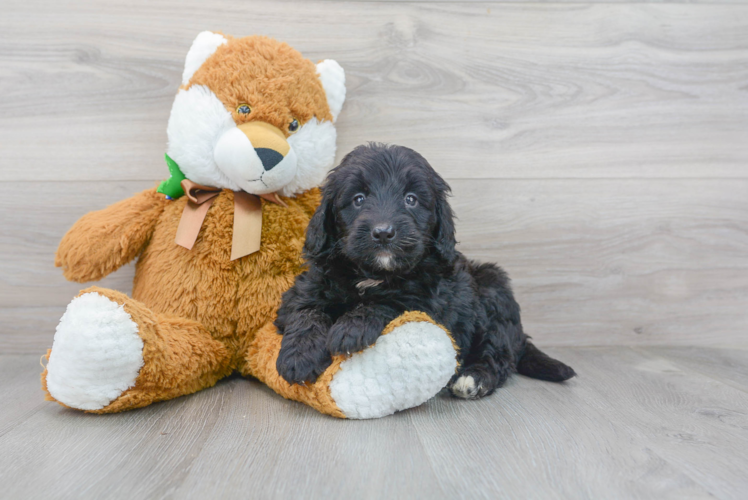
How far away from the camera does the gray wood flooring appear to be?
1.92 m

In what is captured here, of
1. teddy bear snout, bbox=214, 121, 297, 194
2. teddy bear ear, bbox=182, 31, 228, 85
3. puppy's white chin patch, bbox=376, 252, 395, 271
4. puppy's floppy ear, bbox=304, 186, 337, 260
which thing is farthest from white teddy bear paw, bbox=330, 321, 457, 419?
teddy bear ear, bbox=182, 31, 228, 85

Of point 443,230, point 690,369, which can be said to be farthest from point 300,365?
point 690,369

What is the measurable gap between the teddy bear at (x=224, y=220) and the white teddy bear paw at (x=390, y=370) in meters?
0.07

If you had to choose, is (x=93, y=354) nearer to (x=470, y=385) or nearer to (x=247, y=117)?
(x=247, y=117)

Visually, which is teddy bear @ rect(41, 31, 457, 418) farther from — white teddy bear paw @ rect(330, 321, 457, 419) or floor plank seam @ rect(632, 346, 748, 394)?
floor plank seam @ rect(632, 346, 748, 394)

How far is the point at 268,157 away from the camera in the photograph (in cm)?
154

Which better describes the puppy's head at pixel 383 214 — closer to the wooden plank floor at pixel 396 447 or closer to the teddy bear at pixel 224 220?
the teddy bear at pixel 224 220

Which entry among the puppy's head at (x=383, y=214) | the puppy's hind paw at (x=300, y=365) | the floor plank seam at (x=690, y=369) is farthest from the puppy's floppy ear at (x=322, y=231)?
the floor plank seam at (x=690, y=369)

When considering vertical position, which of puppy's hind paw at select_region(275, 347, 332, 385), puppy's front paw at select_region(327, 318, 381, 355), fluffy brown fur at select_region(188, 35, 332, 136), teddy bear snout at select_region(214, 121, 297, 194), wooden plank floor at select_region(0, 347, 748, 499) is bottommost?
wooden plank floor at select_region(0, 347, 748, 499)

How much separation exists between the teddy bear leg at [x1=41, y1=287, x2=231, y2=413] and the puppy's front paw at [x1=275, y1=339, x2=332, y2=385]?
333 mm

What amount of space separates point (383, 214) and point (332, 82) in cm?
68

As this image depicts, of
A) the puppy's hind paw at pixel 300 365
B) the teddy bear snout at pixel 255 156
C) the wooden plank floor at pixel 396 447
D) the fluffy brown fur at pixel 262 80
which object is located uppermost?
the fluffy brown fur at pixel 262 80

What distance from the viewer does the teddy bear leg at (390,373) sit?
4.30 ft

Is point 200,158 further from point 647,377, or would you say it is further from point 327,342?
point 647,377
